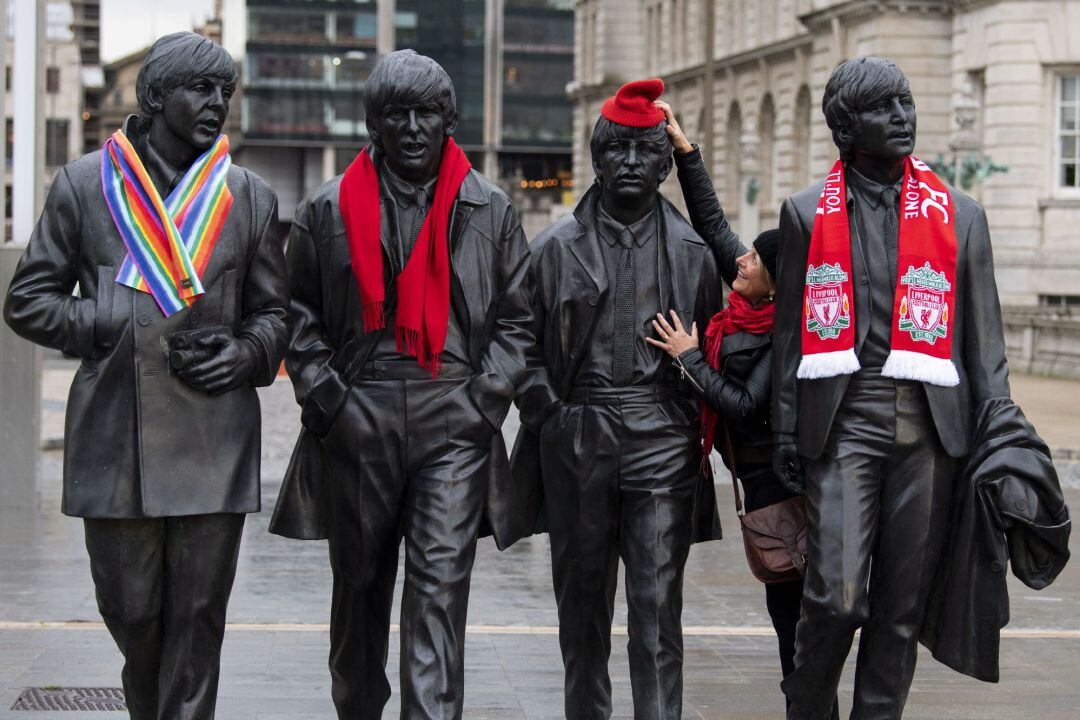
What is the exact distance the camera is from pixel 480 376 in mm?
6266

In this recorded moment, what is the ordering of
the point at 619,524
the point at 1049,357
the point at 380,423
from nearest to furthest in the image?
the point at 380,423 → the point at 619,524 → the point at 1049,357

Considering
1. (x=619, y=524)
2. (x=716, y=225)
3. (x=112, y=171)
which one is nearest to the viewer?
(x=112, y=171)

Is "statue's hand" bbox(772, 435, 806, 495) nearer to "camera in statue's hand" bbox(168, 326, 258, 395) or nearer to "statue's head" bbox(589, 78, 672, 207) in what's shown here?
"statue's head" bbox(589, 78, 672, 207)

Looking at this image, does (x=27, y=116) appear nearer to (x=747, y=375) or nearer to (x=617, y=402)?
(x=617, y=402)

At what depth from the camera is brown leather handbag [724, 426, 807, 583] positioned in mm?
6625

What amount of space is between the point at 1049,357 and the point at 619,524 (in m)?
21.8

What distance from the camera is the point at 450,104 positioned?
20.7ft

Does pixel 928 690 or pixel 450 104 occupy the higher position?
pixel 450 104

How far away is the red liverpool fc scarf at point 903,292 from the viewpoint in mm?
6109

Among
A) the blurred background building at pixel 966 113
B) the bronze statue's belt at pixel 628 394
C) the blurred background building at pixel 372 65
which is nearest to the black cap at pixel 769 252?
the bronze statue's belt at pixel 628 394

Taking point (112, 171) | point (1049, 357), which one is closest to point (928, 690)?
point (112, 171)

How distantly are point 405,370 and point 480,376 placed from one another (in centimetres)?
23

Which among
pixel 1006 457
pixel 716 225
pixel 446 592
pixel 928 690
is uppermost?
pixel 716 225

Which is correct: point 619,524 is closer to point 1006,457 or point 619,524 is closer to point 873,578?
point 873,578
